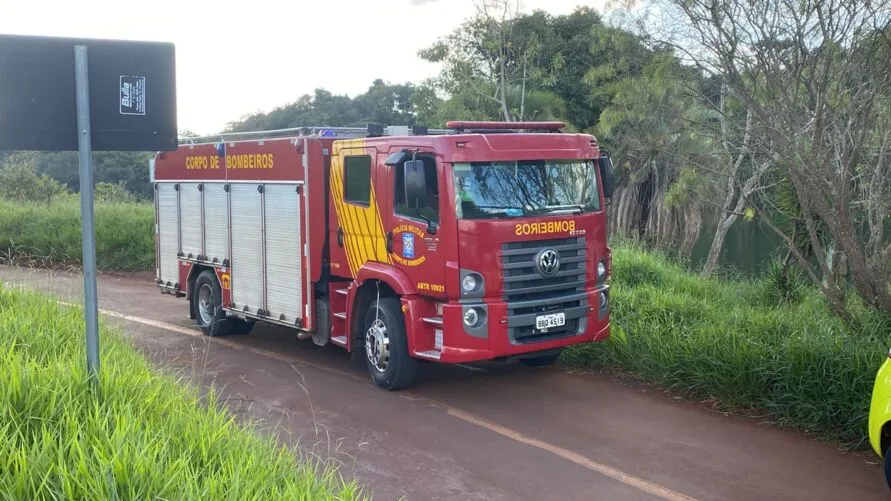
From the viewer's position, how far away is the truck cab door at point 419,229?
308 inches

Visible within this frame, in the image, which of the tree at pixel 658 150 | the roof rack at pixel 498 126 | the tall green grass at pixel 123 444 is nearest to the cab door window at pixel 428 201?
the roof rack at pixel 498 126

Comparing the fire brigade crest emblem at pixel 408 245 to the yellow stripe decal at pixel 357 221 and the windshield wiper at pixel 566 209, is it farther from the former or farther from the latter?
the windshield wiper at pixel 566 209

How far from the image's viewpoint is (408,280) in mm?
8141

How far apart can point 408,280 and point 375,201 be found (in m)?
0.93

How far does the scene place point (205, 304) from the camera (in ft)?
38.1

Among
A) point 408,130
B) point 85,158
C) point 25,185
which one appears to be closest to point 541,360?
point 408,130

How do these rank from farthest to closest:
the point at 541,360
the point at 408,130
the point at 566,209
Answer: the point at 408,130
the point at 541,360
the point at 566,209

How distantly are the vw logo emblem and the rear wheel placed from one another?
4.91 m

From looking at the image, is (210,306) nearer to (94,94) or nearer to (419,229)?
(419,229)

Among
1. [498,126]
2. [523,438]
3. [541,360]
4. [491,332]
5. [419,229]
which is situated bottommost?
[523,438]

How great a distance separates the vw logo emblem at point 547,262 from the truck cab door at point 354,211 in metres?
1.55

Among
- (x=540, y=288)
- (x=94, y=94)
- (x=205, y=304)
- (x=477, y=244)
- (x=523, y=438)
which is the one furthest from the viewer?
(x=205, y=304)

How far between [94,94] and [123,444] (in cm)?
191

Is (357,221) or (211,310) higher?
(357,221)
